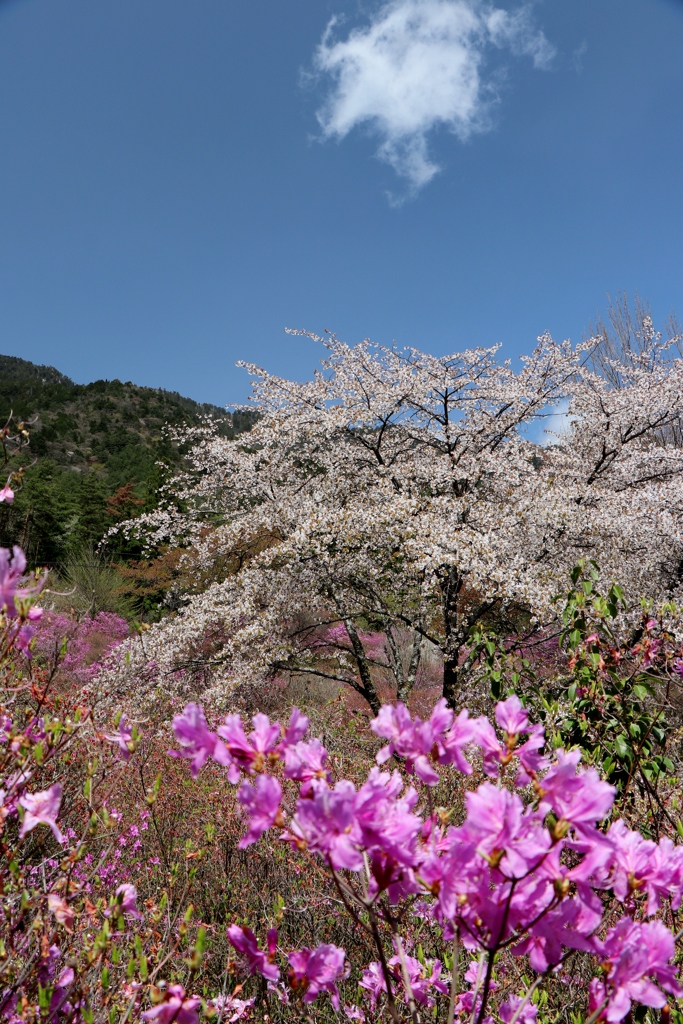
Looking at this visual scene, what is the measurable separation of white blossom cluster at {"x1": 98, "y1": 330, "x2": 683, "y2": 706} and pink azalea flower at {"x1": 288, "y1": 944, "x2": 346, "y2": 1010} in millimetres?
4135

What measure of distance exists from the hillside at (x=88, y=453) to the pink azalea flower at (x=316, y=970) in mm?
2280

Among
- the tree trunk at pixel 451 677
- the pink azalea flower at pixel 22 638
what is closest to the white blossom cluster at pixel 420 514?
the tree trunk at pixel 451 677

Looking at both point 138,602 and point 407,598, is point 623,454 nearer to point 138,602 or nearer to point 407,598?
point 407,598

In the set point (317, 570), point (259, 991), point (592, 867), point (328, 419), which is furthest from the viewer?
point (328, 419)

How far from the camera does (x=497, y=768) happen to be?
0.87 metres

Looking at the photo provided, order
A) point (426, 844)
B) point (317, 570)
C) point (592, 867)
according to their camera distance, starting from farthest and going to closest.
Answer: point (317, 570) → point (426, 844) → point (592, 867)

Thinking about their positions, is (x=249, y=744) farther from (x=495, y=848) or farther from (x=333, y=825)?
(x=495, y=848)

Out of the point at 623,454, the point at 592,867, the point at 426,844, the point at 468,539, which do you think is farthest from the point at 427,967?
the point at 623,454

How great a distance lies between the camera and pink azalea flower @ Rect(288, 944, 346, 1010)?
837mm

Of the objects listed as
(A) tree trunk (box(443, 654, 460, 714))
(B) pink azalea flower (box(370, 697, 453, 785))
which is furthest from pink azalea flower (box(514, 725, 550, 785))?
(A) tree trunk (box(443, 654, 460, 714))

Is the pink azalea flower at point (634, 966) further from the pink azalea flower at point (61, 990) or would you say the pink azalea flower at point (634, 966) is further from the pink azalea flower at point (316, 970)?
the pink azalea flower at point (61, 990)

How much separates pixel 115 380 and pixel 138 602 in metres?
51.1

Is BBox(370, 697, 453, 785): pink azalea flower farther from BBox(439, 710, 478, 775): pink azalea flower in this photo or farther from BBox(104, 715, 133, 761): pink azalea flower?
BBox(104, 715, 133, 761): pink azalea flower

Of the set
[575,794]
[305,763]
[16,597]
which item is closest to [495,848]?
[575,794]
